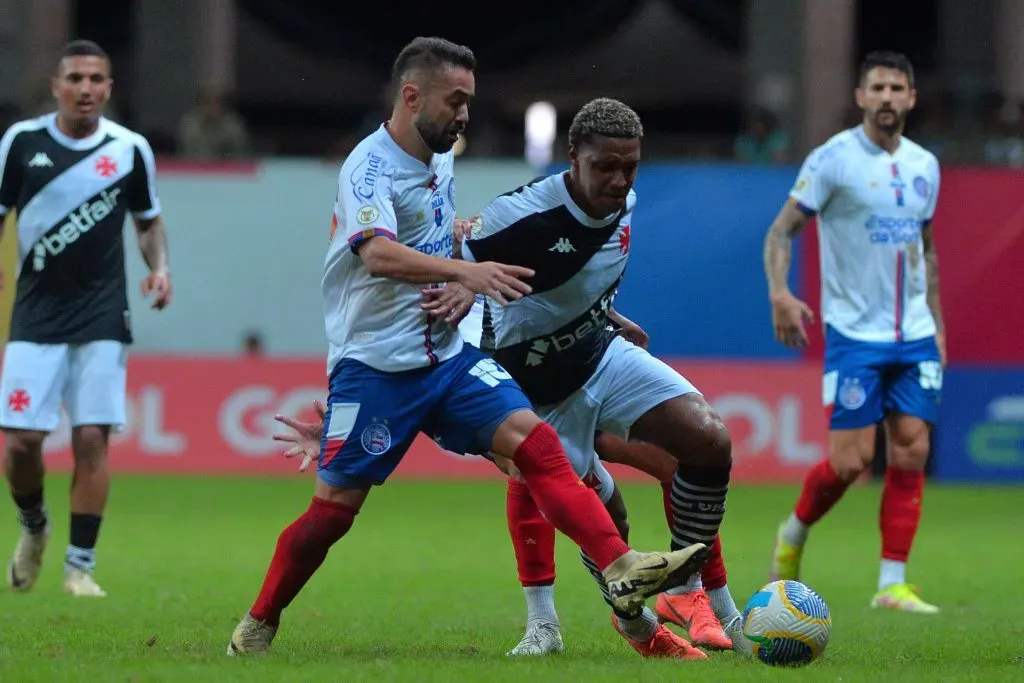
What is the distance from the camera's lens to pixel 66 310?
369 inches

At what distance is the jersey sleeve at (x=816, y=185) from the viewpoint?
980 centimetres

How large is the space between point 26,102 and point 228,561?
36.2 feet

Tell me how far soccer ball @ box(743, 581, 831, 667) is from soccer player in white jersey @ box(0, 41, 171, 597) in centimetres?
416

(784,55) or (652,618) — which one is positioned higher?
(784,55)

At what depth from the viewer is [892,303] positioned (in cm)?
973

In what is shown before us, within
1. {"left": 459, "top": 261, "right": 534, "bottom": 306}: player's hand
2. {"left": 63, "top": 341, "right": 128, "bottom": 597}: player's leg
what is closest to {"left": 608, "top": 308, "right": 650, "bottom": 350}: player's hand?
{"left": 459, "top": 261, "right": 534, "bottom": 306}: player's hand

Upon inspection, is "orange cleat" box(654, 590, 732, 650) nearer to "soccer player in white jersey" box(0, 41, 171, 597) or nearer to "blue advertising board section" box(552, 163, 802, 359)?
"soccer player in white jersey" box(0, 41, 171, 597)

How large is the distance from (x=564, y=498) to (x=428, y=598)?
9.71 feet

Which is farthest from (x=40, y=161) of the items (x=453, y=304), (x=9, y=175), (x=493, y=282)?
(x=493, y=282)

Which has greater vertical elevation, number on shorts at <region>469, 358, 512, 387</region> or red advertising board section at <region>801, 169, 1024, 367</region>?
number on shorts at <region>469, 358, 512, 387</region>

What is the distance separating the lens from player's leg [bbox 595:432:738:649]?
7.27 meters

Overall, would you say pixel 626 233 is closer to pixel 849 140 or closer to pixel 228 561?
pixel 849 140

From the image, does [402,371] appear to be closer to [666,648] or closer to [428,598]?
[666,648]

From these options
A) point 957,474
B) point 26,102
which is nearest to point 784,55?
point 957,474
